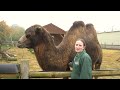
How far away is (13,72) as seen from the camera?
399 centimetres

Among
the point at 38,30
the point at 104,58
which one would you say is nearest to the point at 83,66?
the point at 38,30

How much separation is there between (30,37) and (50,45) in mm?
460

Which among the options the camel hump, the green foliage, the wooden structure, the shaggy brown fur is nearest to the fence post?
the shaggy brown fur

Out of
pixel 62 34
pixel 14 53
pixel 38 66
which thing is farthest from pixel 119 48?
pixel 14 53

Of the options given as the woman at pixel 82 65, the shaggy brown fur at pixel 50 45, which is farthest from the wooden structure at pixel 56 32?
the woman at pixel 82 65

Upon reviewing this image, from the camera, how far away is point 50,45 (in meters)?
5.43

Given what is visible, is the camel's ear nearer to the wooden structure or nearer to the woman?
the wooden structure

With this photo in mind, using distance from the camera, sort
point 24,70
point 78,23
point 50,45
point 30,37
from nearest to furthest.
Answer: point 24,70
point 30,37
point 50,45
point 78,23

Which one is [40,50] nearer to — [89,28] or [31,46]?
[31,46]

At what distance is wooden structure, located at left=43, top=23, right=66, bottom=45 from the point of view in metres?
5.69

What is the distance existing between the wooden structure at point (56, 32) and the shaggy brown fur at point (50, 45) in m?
0.16

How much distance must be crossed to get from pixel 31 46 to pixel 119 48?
7.82 ft

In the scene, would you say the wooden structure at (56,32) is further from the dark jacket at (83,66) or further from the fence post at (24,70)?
the dark jacket at (83,66)

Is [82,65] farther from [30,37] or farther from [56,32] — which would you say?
[56,32]
